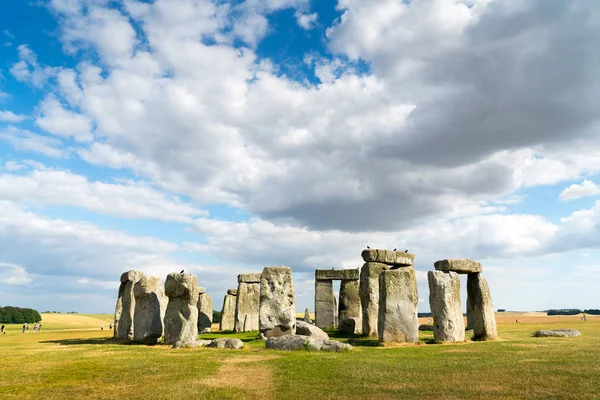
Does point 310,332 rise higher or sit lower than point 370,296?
lower

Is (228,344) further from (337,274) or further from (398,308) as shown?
(337,274)

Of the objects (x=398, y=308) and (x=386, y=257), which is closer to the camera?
(x=398, y=308)

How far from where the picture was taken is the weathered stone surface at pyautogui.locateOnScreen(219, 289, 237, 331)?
3044 centimetres

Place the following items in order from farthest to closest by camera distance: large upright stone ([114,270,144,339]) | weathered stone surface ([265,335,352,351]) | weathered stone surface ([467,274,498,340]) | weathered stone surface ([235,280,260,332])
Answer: weathered stone surface ([235,280,260,332]) → large upright stone ([114,270,144,339]) → weathered stone surface ([467,274,498,340]) → weathered stone surface ([265,335,352,351])

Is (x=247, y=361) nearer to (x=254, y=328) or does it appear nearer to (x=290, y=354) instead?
(x=290, y=354)

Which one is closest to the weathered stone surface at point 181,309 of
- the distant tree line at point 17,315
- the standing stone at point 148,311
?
the standing stone at point 148,311

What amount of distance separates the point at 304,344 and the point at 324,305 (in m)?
13.9

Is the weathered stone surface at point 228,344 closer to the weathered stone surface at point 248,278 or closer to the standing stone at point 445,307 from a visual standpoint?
the standing stone at point 445,307

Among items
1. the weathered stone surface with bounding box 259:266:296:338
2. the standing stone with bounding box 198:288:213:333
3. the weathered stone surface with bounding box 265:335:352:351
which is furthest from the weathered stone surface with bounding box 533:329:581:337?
the standing stone with bounding box 198:288:213:333

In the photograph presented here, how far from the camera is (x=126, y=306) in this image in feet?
68.2

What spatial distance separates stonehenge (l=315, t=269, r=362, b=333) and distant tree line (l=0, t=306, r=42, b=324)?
2060 inches

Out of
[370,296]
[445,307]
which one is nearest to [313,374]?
[445,307]

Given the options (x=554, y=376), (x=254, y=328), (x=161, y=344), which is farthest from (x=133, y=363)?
(x=254, y=328)

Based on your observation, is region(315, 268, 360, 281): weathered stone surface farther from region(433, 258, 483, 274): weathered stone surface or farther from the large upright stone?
the large upright stone
